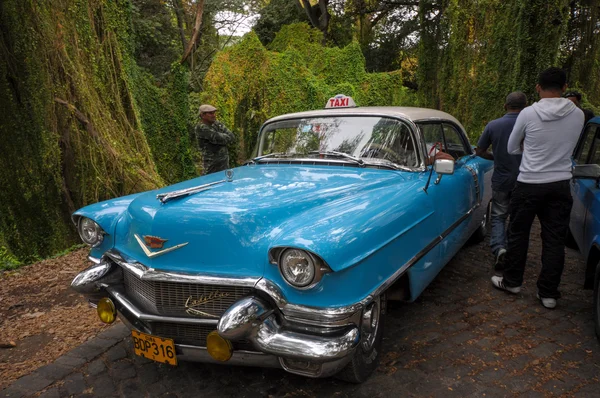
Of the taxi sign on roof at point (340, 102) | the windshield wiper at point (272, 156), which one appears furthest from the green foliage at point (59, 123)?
the taxi sign on roof at point (340, 102)

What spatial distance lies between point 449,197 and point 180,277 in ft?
7.81

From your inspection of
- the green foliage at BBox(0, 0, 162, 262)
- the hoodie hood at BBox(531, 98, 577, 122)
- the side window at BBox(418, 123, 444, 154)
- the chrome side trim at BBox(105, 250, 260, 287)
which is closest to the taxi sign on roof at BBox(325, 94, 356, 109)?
the side window at BBox(418, 123, 444, 154)

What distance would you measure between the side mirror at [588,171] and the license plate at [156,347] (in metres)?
3.26

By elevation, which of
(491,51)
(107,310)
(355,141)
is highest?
(491,51)

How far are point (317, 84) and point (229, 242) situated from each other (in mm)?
13234

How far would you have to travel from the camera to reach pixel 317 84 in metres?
14.9

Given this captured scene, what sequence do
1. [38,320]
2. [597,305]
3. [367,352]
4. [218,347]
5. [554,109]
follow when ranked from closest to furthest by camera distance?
[218,347] → [367,352] → [597,305] → [554,109] → [38,320]

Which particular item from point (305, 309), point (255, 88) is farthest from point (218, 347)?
point (255, 88)

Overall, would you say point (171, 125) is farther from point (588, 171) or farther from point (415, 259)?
point (588, 171)

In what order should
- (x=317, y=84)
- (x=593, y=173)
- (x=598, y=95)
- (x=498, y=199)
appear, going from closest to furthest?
(x=593, y=173), (x=498, y=199), (x=598, y=95), (x=317, y=84)

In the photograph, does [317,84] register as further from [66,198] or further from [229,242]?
[229,242]

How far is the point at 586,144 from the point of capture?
4203 mm

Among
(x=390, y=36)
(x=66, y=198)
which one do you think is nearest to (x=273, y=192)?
(x=66, y=198)

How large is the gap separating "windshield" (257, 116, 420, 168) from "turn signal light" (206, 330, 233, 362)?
1.91m
